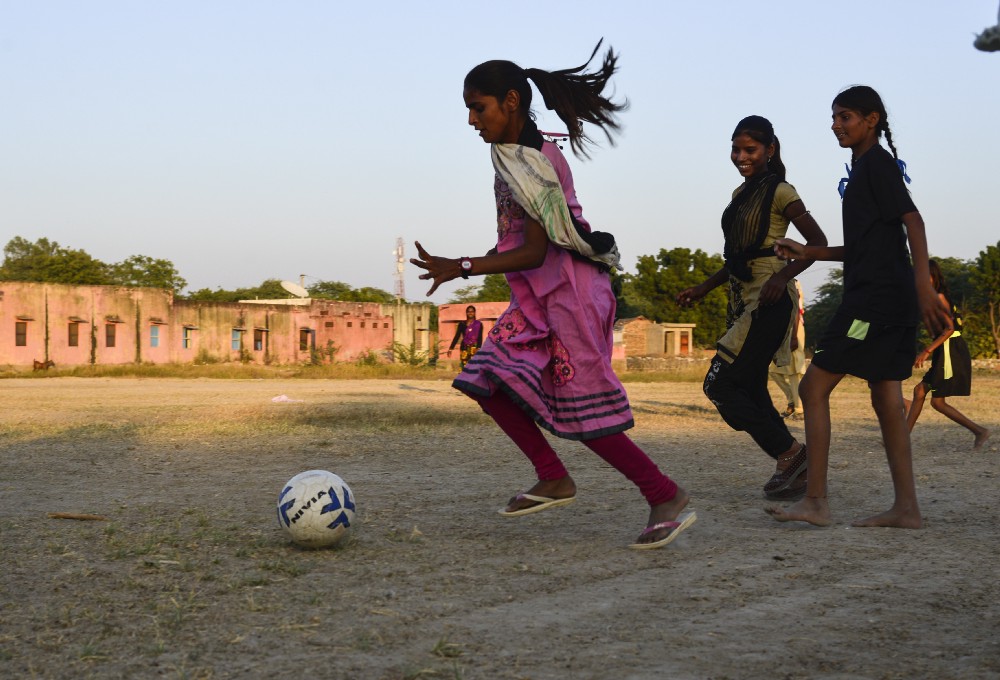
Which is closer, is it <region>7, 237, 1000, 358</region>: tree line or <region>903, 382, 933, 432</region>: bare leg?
<region>903, 382, 933, 432</region>: bare leg

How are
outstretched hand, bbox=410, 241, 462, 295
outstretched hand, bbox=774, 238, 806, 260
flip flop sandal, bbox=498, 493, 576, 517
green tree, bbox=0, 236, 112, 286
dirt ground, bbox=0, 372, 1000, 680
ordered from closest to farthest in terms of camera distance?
dirt ground, bbox=0, 372, 1000, 680
outstretched hand, bbox=410, 241, 462, 295
flip flop sandal, bbox=498, 493, 576, 517
outstretched hand, bbox=774, 238, 806, 260
green tree, bbox=0, 236, 112, 286

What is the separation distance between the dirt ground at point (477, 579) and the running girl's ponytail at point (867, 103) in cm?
184

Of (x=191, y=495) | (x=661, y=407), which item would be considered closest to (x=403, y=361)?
(x=661, y=407)

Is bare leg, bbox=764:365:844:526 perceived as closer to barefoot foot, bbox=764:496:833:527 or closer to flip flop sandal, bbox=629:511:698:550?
barefoot foot, bbox=764:496:833:527

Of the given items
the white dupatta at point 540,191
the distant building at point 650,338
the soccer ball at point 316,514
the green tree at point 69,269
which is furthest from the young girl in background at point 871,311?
the green tree at point 69,269

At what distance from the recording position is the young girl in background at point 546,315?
4148 mm

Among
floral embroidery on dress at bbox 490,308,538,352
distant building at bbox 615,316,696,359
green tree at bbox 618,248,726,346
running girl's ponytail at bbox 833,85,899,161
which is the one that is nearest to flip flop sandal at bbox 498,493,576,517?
floral embroidery on dress at bbox 490,308,538,352

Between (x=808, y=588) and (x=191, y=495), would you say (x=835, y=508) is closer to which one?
(x=808, y=588)

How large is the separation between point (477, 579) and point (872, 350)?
7.01 feet

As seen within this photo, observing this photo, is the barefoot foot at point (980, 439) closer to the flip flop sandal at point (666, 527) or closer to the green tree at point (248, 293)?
the flip flop sandal at point (666, 527)

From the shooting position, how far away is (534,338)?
421cm

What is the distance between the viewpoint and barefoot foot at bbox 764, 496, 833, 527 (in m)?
4.64

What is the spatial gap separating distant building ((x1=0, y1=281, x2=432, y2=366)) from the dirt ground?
34.2 m

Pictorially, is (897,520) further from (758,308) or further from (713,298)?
(713,298)
